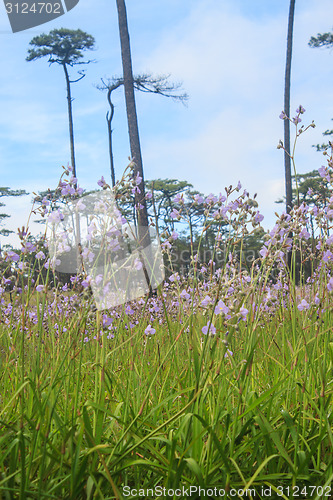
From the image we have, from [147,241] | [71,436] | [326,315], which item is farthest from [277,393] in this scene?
[147,241]

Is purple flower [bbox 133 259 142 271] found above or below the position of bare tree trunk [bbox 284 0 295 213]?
below

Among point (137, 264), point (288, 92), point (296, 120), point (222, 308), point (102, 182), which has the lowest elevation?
point (222, 308)

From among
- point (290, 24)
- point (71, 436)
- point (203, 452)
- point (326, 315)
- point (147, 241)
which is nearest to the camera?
point (71, 436)

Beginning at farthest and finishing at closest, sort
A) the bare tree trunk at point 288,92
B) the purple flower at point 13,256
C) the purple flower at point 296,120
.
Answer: the bare tree trunk at point 288,92 → the purple flower at point 296,120 → the purple flower at point 13,256

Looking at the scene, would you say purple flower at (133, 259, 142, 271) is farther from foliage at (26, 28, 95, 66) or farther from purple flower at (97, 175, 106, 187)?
foliage at (26, 28, 95, 66)

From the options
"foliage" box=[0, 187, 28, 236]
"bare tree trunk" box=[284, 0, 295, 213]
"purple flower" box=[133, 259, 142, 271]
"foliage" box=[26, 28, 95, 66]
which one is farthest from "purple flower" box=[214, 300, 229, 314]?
"foliage" box=[0, 187, 28, 236]

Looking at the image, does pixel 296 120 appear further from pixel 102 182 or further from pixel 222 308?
pixel 222 308

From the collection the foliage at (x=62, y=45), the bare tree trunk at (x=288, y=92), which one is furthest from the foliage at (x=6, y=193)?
the bare tree trunk at (x=288, y=92)

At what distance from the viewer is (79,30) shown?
26.1 metres

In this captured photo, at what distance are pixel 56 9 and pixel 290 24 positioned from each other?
353 inches

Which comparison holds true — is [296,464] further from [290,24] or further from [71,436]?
[290,24]

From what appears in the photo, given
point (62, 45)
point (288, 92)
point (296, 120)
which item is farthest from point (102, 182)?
point (62, 45)

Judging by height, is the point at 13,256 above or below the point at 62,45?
below

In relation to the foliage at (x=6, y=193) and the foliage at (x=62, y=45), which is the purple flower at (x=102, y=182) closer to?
the foliage at (x=62, y=45)
